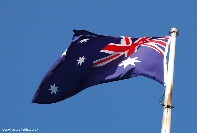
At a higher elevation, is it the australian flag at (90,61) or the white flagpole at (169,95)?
the australian flag at (90,61)

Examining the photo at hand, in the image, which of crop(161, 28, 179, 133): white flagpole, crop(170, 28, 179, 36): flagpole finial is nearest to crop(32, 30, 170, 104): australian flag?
crop(170, 28, 179, 36): flagpole finial

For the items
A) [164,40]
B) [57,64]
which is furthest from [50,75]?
[164,40]

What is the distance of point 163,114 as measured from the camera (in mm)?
10594

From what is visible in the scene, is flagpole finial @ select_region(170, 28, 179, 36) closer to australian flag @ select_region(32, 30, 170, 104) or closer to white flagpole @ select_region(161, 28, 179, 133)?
white flagpole @ select_region(161, 28, 179, 133)

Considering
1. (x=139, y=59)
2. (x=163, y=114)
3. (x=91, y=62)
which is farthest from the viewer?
(x=91, y=62)

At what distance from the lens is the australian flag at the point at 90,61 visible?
42.5ft

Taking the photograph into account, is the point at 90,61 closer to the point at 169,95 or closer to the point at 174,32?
the point at 174,32

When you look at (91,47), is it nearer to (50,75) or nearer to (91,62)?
(91,62)

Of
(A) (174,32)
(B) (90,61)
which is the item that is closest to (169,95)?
(A) (174,32)

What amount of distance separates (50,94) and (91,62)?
1.54 m

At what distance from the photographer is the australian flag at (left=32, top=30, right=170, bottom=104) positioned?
12961 mm

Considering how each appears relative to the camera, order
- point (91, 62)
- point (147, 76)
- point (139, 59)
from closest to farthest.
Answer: point (147, 76) → point (139, 59) → point (91, 62)

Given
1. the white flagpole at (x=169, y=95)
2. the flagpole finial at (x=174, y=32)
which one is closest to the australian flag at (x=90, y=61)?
the flagpole finial at (x=174, y=32)

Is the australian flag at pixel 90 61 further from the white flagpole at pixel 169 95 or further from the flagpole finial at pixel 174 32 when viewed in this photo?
the white flagpole at pixel 169 95
